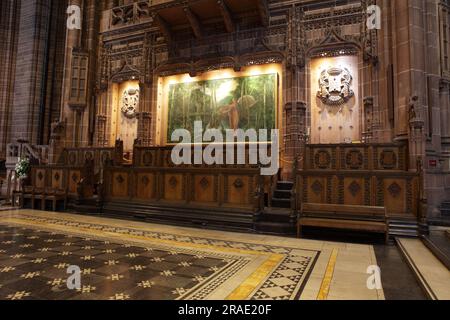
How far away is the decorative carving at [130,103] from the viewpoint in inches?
480

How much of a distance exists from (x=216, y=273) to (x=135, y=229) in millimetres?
3142

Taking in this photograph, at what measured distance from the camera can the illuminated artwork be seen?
9844mm

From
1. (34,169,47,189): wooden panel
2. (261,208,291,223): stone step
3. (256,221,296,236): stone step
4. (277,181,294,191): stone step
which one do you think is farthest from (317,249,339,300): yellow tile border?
(34,169,47,189): wooden panel

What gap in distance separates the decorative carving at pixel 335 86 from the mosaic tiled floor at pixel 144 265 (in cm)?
595

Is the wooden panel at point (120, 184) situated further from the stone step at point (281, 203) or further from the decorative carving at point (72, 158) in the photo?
the stone step at point (281, 203)

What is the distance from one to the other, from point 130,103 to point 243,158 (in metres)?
6.85

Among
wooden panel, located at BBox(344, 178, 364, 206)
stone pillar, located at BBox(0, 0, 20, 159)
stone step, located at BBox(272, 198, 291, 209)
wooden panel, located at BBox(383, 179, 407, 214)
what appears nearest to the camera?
wooden panel, located at BBox(383, 179, 407, 214)

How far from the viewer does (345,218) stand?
556 cm

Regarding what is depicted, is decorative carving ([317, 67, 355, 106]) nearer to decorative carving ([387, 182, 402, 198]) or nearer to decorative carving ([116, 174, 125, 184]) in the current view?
decorative carving ([387, 182, 402, 198])

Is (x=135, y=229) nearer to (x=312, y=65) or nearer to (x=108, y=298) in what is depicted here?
(x=108, y=298)

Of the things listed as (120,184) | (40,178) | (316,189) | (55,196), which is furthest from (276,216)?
(40,178)

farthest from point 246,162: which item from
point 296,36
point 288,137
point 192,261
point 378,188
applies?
point 296,36

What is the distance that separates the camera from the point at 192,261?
3.95 m

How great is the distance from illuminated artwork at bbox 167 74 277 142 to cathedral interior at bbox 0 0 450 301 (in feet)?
0.17
